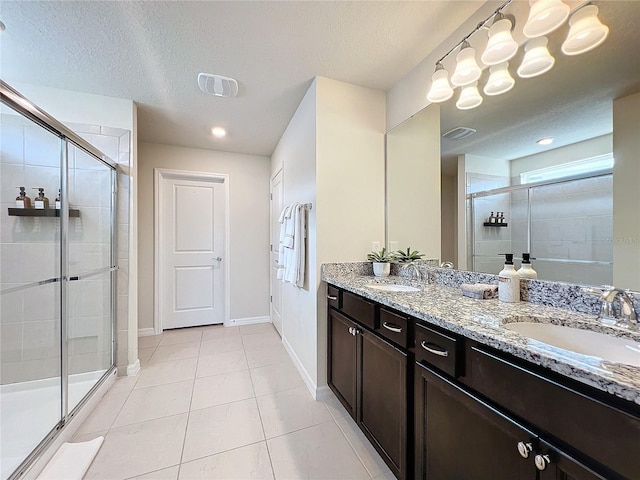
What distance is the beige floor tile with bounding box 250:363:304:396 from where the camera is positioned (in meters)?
2.00

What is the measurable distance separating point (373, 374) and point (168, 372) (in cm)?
192

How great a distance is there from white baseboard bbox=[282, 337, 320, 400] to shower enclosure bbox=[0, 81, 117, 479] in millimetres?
1480

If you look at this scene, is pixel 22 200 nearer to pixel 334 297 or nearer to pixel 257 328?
pixel 334 297

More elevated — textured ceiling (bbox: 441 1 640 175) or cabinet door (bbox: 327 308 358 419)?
textured ceiling (bbox: 441 1 640 175)

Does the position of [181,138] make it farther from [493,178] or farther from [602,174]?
[602,174]

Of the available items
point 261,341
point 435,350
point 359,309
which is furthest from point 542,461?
point 261,341

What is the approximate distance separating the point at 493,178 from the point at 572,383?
44.2 inches

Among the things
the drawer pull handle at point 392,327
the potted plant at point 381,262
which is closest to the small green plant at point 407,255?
the potted plant at point 381,262

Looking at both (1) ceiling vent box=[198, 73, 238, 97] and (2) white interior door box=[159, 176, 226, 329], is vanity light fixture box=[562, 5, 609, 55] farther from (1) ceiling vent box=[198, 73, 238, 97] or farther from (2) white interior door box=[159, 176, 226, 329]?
(2) white interior door box=[159, 176, 226, 329]

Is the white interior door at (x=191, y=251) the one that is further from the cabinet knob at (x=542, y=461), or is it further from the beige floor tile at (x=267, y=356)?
the cabinet knob at (x=542, y=461)

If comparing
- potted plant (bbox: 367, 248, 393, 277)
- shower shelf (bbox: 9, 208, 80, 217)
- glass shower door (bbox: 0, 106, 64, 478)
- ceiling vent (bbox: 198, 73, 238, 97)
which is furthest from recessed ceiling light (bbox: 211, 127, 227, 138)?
potted plant (bbox: 367, 248, 393, 277)

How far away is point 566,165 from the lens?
1104 millimetres

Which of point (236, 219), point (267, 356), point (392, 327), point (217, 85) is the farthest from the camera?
point (236, 219)

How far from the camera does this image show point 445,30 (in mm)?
1474
